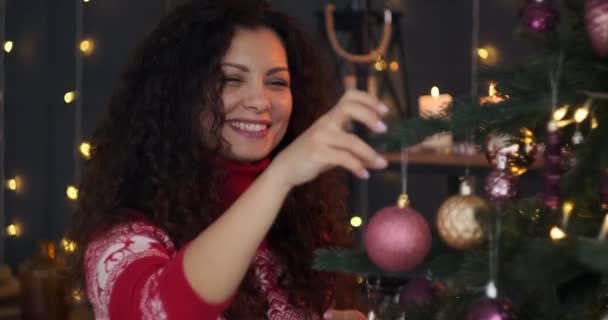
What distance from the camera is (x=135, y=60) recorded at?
1607 millimetres

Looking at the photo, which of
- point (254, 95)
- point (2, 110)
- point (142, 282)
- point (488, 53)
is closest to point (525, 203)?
point (142, 282)

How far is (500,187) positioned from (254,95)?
0.66 m

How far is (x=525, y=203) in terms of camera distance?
851 millimetres

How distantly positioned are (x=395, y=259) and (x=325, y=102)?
96cm

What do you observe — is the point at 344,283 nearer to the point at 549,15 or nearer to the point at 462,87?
the point at 549,15

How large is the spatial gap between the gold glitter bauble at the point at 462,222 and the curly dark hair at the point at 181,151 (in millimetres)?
617

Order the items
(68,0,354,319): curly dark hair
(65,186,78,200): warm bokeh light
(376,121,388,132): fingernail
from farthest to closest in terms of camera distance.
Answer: (65,186,78,200): warm bokeh light
(68,0,354,319): curly dark hair
(376,121,388,132): fingernail

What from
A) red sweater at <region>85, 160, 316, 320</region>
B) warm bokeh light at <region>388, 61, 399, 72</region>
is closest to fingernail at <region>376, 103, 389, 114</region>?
Result: red sweater at <region>85, 160, 316, 320</region>

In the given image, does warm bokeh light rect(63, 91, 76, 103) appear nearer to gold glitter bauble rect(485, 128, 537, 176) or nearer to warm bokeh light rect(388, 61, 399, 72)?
warm bokeh light rect(388, 61, 399, 72)

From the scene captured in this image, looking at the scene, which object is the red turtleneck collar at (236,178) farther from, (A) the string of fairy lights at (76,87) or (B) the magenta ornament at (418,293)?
(A) the string of fairy lights at (76,87)

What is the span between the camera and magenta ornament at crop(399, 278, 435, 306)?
0.89m

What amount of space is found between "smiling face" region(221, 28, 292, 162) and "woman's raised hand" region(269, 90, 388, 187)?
49cm

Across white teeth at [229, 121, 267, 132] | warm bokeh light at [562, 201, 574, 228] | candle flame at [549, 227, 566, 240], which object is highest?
warm bokeh light at [562, 201, 574, 228]

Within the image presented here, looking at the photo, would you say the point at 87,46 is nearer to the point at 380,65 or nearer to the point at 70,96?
the point at 70,96
